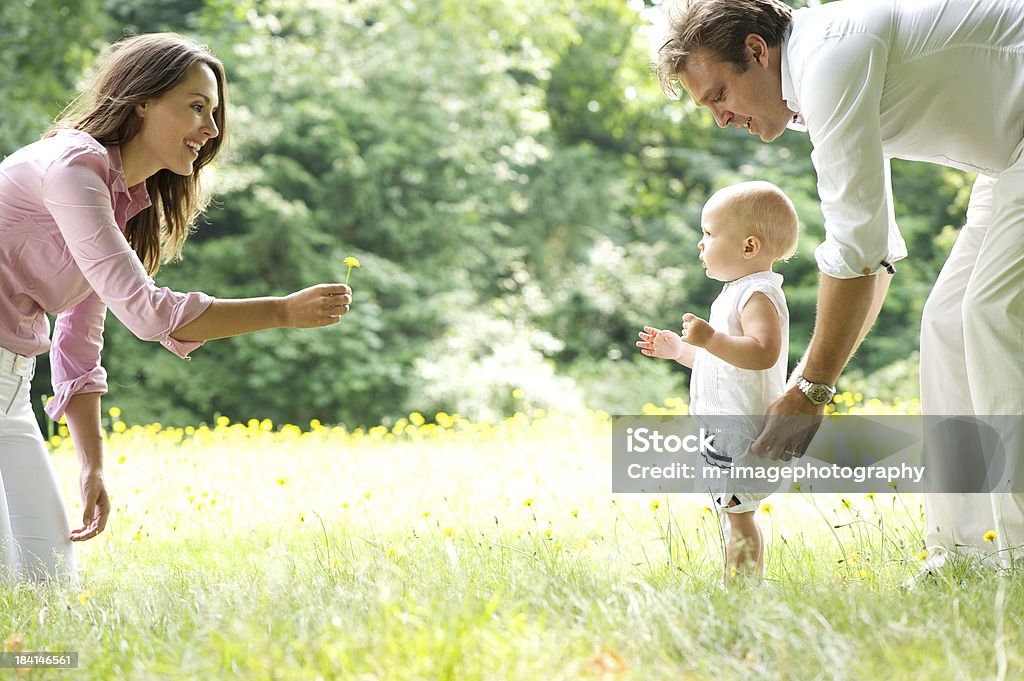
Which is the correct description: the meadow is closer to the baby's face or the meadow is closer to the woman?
the woman

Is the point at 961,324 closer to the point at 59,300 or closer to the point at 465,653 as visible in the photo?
the point at 465,653

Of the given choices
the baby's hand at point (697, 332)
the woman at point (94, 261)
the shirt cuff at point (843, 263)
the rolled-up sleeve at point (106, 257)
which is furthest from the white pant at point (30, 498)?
the shirt cuff at point (843, 263)

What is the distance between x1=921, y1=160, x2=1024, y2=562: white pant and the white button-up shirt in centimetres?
19

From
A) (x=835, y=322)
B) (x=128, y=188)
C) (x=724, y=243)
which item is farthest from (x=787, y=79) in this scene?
(x=128, y=188)

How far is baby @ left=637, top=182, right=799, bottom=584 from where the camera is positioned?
9.53 feet

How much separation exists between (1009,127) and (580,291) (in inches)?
429

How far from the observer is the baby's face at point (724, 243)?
3014 millimetres

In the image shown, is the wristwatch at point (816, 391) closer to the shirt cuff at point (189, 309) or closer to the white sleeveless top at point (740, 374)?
the white sleeveless top at point (740, 374)

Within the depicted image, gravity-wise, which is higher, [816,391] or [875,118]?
[875,118]

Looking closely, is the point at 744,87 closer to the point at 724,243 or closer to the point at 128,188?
the point at 724,243

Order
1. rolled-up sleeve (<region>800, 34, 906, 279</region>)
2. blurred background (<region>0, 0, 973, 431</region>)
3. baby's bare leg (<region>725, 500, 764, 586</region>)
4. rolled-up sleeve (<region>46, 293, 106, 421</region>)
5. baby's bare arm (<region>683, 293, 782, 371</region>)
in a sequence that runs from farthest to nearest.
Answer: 1. blurred background (<region>0, 0, 973, 431</region>)
2. rolled-up sleeve (<region>46, 293, 106, 421</region>)
3. baby's bare leg (<region>725, 500, 764, 586</region>)
4. baby's bare arm (<region>683, 293, 782, 371</region>)
5. rolled-up sleeve (<region>800, 34, 906, 279</region>)

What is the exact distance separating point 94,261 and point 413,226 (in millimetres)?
9407

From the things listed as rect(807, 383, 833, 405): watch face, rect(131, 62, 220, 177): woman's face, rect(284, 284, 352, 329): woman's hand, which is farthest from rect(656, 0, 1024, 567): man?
rect(131, 62, 220, 177): woman's face

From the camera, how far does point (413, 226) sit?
12.1 m
